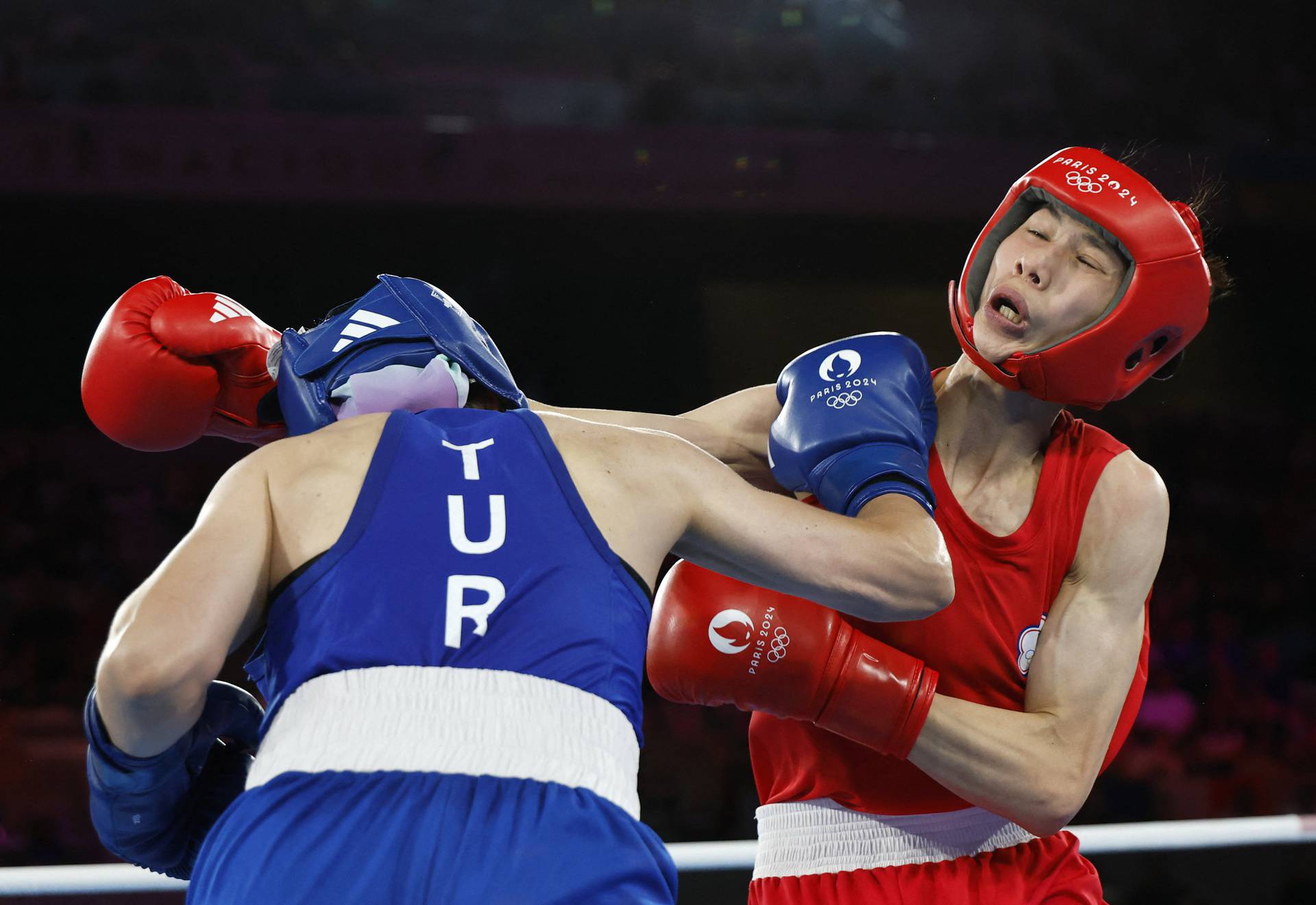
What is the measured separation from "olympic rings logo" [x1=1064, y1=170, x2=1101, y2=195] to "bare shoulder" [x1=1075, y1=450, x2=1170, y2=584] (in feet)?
1.60

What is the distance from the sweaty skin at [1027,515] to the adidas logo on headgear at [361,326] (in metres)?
0.76

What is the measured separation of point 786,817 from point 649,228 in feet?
17.1

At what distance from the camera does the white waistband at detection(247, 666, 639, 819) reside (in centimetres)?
133

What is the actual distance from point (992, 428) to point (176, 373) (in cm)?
147

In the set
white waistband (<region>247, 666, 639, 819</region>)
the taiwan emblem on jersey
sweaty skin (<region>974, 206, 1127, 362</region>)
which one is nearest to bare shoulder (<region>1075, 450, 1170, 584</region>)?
the taiwan emblem on jersey

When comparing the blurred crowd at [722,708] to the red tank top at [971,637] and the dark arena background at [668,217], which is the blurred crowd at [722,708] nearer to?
the dark arena background at [668,217]

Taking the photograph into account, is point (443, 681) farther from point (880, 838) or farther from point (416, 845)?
point (880, 838)

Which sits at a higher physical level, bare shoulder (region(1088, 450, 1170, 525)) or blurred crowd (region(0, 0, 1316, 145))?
blurred crowd (region(0, 0, 1316, 145))

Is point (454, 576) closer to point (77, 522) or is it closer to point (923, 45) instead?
point (77, 522)

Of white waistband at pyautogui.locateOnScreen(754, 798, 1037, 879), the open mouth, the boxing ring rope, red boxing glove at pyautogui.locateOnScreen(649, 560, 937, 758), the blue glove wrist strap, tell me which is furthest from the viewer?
the boxing ring rope

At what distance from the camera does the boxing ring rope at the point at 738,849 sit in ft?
9.30

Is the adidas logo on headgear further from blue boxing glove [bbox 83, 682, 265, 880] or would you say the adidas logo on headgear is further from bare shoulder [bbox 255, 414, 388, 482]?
blue boxing glove [bbox 83, 682, 265, 880]

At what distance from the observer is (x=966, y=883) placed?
2043mm

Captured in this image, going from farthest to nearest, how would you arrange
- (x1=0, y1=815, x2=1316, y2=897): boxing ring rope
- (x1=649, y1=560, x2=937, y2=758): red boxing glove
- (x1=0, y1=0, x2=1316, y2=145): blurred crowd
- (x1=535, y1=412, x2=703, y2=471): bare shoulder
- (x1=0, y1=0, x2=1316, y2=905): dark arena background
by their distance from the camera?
(x1=0, y1=0, x2=1316, y2=145): blurred crowd
(x1=0, y1=0, x2=1316, y2=905): dark arena background
(x1=0, y1=815, x2=1316, y2=897): boxing ring rope
(x1=649, y1=560, x2=937, y2=758): red boxing glove
(x1=535, y1=412, x2=703, y2=471): bare shoulder
